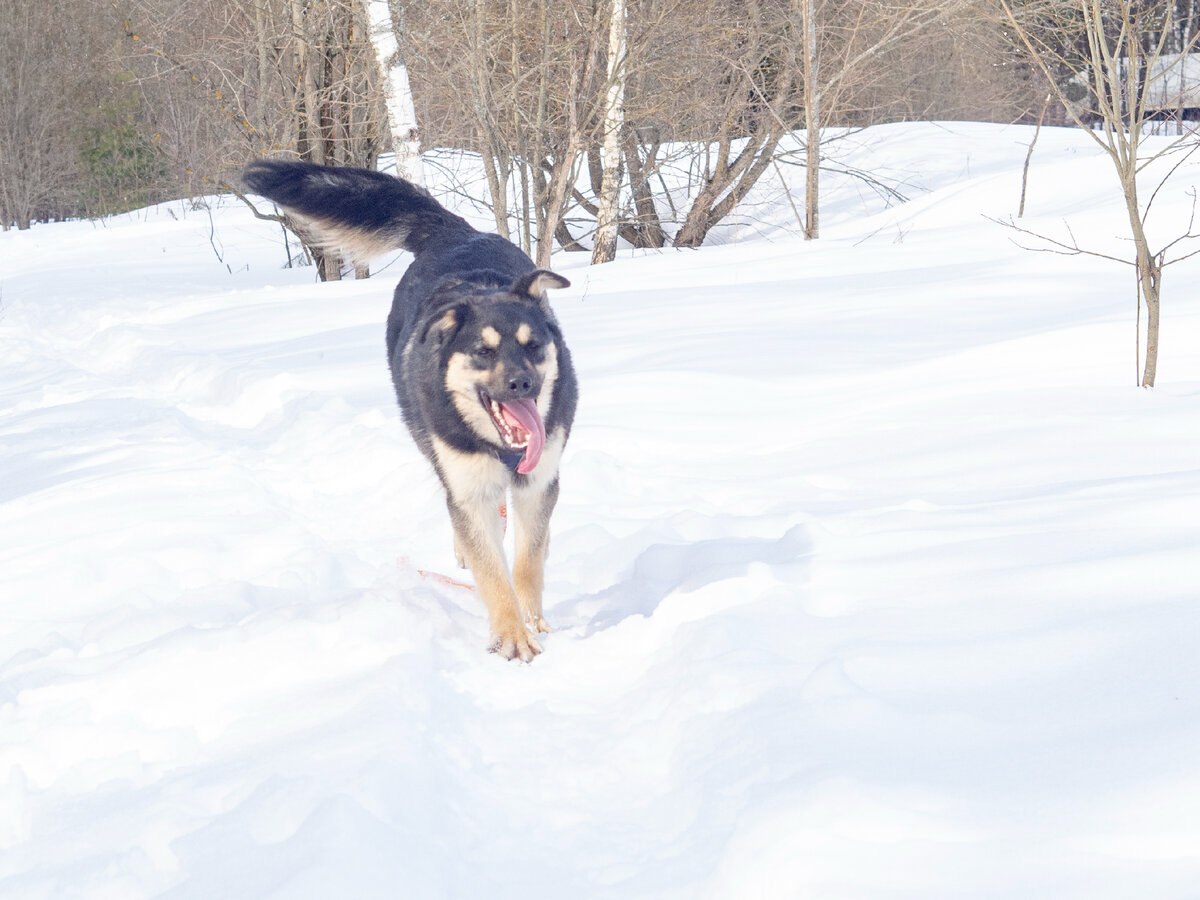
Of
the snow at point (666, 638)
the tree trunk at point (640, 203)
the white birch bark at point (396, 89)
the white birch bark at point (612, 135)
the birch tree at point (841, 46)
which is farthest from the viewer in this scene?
the tree trunk at point (640, 203)

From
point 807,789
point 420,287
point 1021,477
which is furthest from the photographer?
point 420,287

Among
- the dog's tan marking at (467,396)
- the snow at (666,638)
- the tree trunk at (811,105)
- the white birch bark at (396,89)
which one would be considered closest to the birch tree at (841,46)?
the tree trunk at (811,105)

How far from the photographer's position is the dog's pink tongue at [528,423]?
3.63 m

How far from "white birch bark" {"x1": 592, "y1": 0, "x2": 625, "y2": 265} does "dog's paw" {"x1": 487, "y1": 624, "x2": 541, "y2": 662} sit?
869 centimetres

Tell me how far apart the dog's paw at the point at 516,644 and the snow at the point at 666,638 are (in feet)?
0.25

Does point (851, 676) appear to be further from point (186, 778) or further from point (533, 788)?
point (186, 778)

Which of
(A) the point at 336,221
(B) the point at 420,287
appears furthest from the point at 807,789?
(A) the point at 336,221

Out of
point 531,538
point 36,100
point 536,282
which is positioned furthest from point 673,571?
point 36,100

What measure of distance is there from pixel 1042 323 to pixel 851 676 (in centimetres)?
483

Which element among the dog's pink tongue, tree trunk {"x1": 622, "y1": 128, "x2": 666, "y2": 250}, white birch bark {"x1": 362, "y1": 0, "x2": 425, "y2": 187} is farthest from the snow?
tree trunk {"x1": 622, "y1": 128, "x2": 666, "y2": 250}

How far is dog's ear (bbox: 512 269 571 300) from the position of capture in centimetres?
376

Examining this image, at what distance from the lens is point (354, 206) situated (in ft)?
16.2

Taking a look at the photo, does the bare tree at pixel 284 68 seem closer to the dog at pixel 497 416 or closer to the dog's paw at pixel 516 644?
the dog at pixel 497 416

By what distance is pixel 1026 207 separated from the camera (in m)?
13.1
